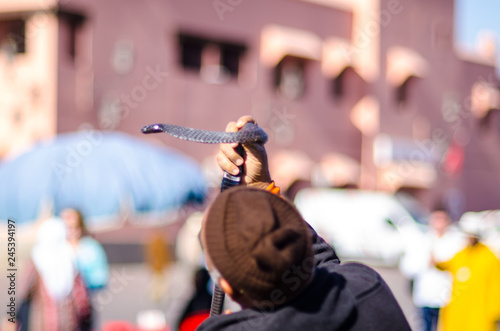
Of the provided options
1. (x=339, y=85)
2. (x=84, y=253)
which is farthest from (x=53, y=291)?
(x=339, y=85)

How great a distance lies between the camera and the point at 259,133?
1.37 metres

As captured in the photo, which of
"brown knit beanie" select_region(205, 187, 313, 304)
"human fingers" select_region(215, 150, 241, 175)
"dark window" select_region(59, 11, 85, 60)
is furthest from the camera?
"dark window" select_region(59, 11, 85, 60)

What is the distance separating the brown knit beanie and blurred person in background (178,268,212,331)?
9.85ft

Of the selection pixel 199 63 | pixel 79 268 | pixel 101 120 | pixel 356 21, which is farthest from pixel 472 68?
pixel 79 268

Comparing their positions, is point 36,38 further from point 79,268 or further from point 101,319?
point 79,268

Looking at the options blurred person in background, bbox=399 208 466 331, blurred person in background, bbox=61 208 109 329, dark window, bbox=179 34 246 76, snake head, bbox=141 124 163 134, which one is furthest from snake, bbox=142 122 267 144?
dark window, bbox=179 34 246 76

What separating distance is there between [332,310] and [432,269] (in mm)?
5036

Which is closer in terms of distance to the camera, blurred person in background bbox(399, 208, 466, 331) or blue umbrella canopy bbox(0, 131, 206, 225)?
blurred person in background bbox(399, 208, 466, 331)

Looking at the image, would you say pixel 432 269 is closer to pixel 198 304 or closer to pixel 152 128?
pixel 198 304

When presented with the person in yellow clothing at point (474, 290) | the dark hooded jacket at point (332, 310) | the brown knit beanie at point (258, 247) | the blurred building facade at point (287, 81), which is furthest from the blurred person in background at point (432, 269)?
the blurred building facade at point (287, 81)

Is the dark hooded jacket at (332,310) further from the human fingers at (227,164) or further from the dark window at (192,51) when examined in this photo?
the dark window at (192,51)

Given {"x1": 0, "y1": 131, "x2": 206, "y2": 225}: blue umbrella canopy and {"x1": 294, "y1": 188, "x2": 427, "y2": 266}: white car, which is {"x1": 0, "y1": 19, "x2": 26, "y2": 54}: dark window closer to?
{"x1": 0, "y1": 131, "x2": 206, "y2": 225}: blue umbrella canopy

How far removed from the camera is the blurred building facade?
13391 mm

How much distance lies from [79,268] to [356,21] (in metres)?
16.7
